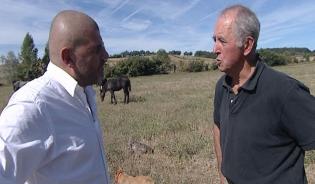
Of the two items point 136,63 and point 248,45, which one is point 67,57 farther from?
point 136,63

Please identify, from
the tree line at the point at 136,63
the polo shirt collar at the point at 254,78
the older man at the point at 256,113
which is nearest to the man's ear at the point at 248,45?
the older man at the point at 256,113

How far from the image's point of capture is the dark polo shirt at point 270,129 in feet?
10.1

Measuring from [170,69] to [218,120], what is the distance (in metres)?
74.0

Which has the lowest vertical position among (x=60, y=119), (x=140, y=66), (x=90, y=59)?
(x=140, y=66)

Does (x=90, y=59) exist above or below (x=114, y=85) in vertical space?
above

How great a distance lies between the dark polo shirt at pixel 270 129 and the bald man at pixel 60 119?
1.10 m

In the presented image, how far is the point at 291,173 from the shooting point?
317 cm

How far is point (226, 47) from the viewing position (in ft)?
11.0

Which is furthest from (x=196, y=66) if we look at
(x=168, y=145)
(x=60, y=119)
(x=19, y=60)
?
(x=60, y=119)

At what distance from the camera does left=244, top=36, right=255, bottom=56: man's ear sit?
330 centimetres

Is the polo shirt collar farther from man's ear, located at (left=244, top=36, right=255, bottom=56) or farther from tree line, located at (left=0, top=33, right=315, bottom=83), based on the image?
tree line, located at (left=0, top=33, right=315, bottom=83)

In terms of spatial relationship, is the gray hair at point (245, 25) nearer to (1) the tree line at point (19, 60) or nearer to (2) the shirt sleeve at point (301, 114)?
(2) the shirt sleeve at point (301, 114)

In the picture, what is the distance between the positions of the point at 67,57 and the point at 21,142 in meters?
0.54

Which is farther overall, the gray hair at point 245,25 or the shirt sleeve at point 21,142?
the gray hair at point 245,25
